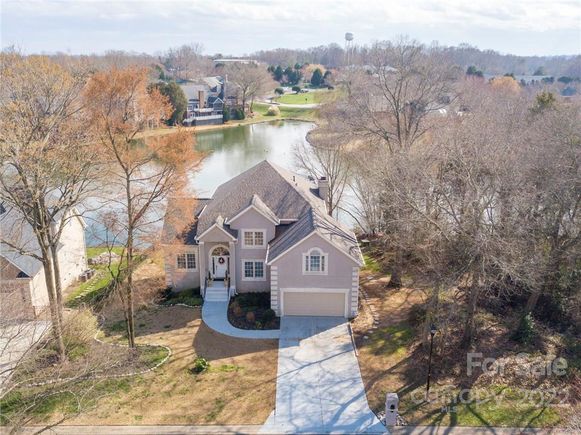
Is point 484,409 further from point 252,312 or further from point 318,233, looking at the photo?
point 252,312

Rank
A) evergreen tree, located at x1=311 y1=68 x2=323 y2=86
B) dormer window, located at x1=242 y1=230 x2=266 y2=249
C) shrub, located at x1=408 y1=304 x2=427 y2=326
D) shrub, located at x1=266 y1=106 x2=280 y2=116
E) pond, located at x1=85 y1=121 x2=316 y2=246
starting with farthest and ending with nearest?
evergreen tree, located at x1=311 y1=68 x2=323 y2=86 < shrub, located at x1=266 y1=106 x2=280 y2=116 < pond, located at x1=85 y1=121 x2=316 y2=246 < dormer window, located at x1=242 y1=230 x2=266 y2=249 < shrub, located at x1=408 y1=304 x2=427 y2=326

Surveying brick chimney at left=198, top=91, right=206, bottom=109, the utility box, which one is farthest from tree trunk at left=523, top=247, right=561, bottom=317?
brick chimney at left=198, top=91, right=206, bottom=109

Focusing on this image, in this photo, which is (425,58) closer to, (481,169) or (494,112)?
(494,112)

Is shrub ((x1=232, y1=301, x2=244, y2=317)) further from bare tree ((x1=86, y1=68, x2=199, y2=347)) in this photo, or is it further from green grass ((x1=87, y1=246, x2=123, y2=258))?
green grass ((x1=87, y1=246, x2=123, y2=258))

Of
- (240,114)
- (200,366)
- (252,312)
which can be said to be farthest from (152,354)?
(240,114)

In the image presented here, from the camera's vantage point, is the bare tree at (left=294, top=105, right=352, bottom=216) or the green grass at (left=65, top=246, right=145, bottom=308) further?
the bare tree at (left=294, top=105, right=352, bottom=216)

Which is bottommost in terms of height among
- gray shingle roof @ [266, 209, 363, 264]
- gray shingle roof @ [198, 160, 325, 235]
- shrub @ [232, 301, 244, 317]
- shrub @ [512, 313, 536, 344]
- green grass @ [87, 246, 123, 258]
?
green grass @ [87, 246, 123, 258]

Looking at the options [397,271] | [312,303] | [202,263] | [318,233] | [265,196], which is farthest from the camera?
[265,196]
